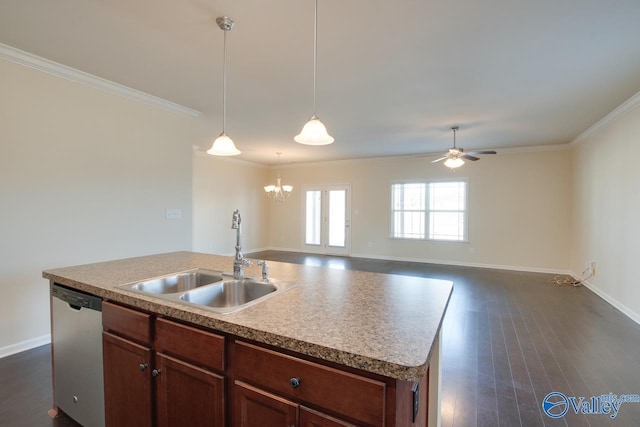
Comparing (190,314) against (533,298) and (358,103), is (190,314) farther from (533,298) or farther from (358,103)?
(533,298)

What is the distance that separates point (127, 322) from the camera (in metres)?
1.47

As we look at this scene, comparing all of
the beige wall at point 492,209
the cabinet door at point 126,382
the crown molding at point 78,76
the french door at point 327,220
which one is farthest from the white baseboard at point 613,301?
the crown molding at point 78,76

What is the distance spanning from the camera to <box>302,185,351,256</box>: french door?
8.16 m

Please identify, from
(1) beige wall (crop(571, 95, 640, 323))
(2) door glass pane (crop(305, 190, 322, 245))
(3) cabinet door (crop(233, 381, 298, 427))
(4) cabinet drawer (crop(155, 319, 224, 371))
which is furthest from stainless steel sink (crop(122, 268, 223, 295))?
(2) door glass pane (crop(305, 190, 322, 245))

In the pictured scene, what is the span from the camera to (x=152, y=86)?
10.9 ft

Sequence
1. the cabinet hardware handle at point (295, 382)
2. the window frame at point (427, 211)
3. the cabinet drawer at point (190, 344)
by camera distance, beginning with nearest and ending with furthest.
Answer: the cabinet hardware handle at point (295, 382)
the cabinet drawer at point (190, 344)
the window frame at point (427, 211)

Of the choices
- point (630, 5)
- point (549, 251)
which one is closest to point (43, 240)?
point (630, 5)

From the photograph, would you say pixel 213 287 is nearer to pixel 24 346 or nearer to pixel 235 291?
pixel 235 291

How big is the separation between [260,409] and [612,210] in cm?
540

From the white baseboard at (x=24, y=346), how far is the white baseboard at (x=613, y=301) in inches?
255

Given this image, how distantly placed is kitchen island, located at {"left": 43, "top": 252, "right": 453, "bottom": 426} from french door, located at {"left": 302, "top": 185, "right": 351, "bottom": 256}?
637 cm

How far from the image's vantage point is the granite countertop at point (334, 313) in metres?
0.92

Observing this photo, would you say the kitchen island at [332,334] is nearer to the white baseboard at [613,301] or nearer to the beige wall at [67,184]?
the beige wall at [67,184]

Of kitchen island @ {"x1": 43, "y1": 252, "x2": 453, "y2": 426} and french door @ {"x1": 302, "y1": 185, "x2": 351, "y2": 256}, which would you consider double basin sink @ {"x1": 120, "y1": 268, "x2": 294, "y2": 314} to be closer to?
kitchen island @ {"x1": 43, "y1": 252, "x2": 453, "y2": 426}
